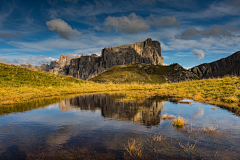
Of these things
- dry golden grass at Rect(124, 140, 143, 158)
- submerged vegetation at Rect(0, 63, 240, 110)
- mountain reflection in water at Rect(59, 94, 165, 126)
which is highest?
submerged vegetation at Rect(0, 63, 240, 110)

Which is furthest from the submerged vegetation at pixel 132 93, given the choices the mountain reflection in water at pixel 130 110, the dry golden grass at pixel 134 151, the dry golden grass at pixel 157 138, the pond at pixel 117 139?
the dry golden grass at pixel 134 151

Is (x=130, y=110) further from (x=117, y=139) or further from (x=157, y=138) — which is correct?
(x=157, y=138)

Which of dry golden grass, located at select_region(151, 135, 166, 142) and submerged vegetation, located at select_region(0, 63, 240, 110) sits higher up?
submerged vegetation, located at select_region(0, 63, 240, 110)

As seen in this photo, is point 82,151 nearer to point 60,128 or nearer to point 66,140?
point 66,140

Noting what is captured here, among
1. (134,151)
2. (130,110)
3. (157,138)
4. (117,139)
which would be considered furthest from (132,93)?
(134,151)

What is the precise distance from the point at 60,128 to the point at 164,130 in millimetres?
7868

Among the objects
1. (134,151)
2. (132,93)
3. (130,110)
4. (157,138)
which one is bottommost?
(134,151)

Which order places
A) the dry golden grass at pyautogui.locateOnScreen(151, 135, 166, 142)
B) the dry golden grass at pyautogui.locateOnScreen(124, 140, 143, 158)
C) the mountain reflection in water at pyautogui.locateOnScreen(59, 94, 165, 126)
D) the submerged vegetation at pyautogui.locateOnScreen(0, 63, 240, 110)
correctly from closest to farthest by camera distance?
the dry golden grass at pyautogui.locateOnScreen(124, 140, 143, 158) → the dry golden grass at pyautogui.locateOnScreen(151, 135, 166, 142) → the mountain reflection in water at pyautogui.locateOnScreen(59, 94, 165, 126) → the submerged vegetation at pyautogui.locateOnScreen(0, 63, 240, 110)

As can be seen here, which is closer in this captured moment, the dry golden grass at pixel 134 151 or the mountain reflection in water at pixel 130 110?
the dry golden grass at pixel 134 151

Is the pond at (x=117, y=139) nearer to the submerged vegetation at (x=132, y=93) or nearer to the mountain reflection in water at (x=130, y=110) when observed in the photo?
the mountain reflection in water at (x=130, y=110)

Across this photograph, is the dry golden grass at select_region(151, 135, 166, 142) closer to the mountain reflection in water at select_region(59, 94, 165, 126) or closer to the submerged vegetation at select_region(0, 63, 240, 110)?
the mountain reflection in water at select_region(59, 94, 165, 126)

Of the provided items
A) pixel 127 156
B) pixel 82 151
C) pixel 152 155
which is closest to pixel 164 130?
pixel 152 155

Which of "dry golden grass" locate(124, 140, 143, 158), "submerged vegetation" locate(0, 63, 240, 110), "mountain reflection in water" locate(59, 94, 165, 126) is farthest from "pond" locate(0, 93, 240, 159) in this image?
"submerged vegetation" locate(0, 63, 240, 110)

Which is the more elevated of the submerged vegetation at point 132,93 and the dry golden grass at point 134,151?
the submerged vegetation at point 132,93
